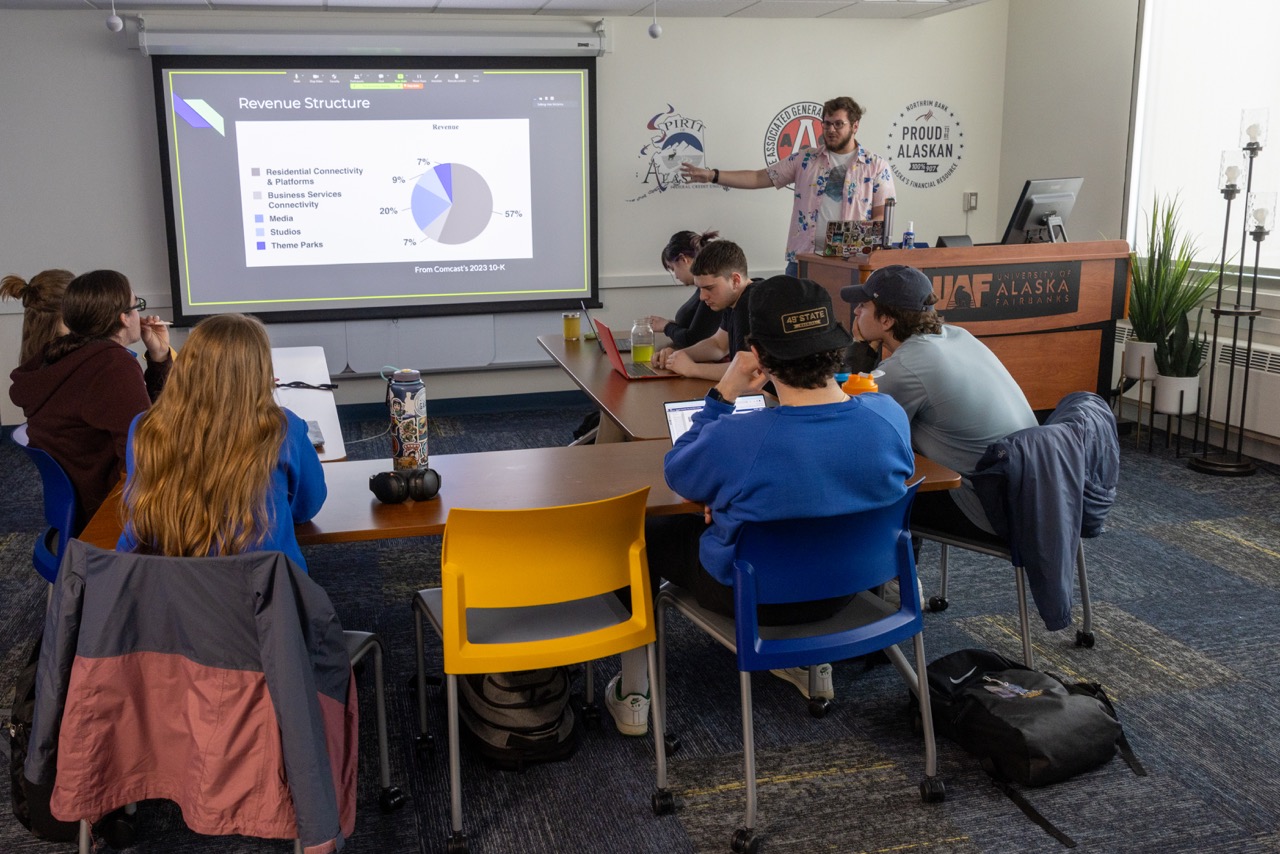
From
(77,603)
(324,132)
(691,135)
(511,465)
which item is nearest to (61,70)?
(324,132)

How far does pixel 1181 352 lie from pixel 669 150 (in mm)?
3025

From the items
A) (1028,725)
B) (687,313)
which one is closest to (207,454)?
(1028,725)

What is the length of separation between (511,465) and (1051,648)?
1724 millimetres

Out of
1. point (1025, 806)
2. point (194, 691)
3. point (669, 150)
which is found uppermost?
point (669, 150)

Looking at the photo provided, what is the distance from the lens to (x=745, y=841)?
7.20 ft

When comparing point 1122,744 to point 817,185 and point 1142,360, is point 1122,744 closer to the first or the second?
point 1142,360

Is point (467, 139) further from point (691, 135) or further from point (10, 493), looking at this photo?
point (10, 493)

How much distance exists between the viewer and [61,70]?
550cm

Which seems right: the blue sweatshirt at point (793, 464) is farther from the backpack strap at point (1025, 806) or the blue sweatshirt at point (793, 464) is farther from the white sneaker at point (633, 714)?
the backpack strap at point (1025, 806)

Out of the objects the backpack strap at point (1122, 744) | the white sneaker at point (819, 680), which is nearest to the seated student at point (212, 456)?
the white sneaker at point (819, 680)

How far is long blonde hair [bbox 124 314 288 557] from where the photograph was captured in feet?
6.39

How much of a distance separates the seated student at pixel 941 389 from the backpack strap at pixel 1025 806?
2.14 ft

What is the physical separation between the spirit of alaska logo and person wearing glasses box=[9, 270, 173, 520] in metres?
4.02

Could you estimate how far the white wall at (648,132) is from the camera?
18.2ft
